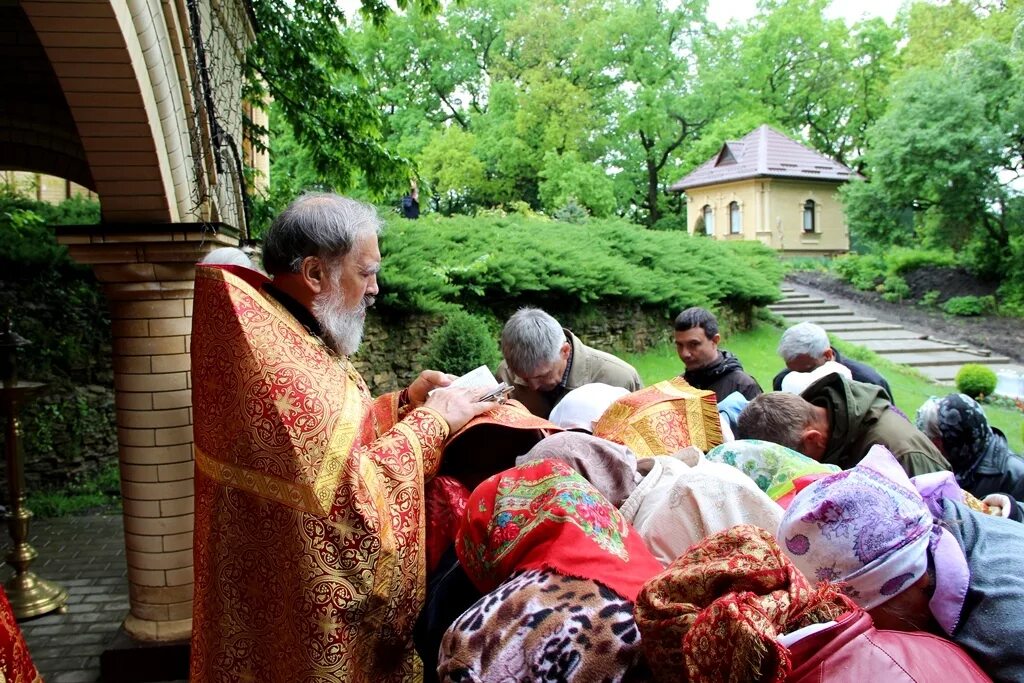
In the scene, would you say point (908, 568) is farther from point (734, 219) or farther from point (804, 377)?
point (734, 219)

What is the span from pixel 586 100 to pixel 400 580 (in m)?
28.4

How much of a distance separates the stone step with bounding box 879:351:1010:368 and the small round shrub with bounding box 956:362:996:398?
10.3 ft

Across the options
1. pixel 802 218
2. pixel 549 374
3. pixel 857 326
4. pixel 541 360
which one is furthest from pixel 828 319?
pixel 541 360

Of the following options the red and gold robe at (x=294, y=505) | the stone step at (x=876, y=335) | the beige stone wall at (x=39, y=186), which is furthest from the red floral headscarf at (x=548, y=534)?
the stone step at (x=876, y=335)

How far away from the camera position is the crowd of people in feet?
5.27

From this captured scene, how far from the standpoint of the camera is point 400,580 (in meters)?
2.38

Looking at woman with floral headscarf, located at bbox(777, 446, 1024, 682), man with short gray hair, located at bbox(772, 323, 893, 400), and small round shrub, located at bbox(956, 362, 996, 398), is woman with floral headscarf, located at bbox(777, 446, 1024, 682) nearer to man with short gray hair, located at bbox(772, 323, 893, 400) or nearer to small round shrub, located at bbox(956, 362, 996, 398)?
man with short gray hair, located at bbox(772, 323, 893, 400)

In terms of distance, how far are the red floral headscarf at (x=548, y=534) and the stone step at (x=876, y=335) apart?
15.4 meters

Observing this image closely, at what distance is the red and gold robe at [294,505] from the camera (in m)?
2.29

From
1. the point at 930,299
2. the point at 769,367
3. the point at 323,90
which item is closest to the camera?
the point at 323,90

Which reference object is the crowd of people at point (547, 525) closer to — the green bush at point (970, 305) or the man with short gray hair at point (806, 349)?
the man with short gray hair at point (806, 349)

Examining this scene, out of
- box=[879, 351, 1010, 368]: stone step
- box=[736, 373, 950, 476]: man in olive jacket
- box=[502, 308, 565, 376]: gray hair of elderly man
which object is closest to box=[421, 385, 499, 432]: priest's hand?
box=[736, 373, 950, 476]: man in olive jacket

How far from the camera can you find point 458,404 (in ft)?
8.64

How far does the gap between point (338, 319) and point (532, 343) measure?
139 centimetres
